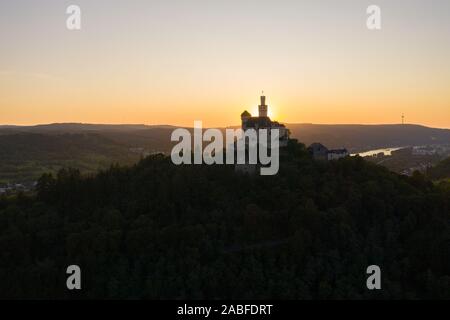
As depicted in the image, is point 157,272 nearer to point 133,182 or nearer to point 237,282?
point 237,282

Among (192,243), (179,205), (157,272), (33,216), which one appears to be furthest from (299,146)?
(33,216)

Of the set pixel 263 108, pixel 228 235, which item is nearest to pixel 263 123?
pixel 263 108

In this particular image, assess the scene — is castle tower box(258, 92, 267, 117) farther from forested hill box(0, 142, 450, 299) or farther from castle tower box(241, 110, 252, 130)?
forested hill box(0, 142, 450, 299)

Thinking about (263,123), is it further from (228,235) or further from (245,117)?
(228,235)

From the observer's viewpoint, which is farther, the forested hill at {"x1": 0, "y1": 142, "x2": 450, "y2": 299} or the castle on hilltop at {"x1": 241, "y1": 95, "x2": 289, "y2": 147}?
the castle on hilltop at {"x1": 241, "y1": 95, "x2": 289, "y2": 147}

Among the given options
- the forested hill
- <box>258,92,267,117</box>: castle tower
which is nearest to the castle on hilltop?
<box>258,92,267,117</box>: castle tower

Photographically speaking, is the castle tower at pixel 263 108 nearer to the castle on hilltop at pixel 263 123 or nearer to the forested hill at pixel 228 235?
the castle on hilltop at pixel 263 123
